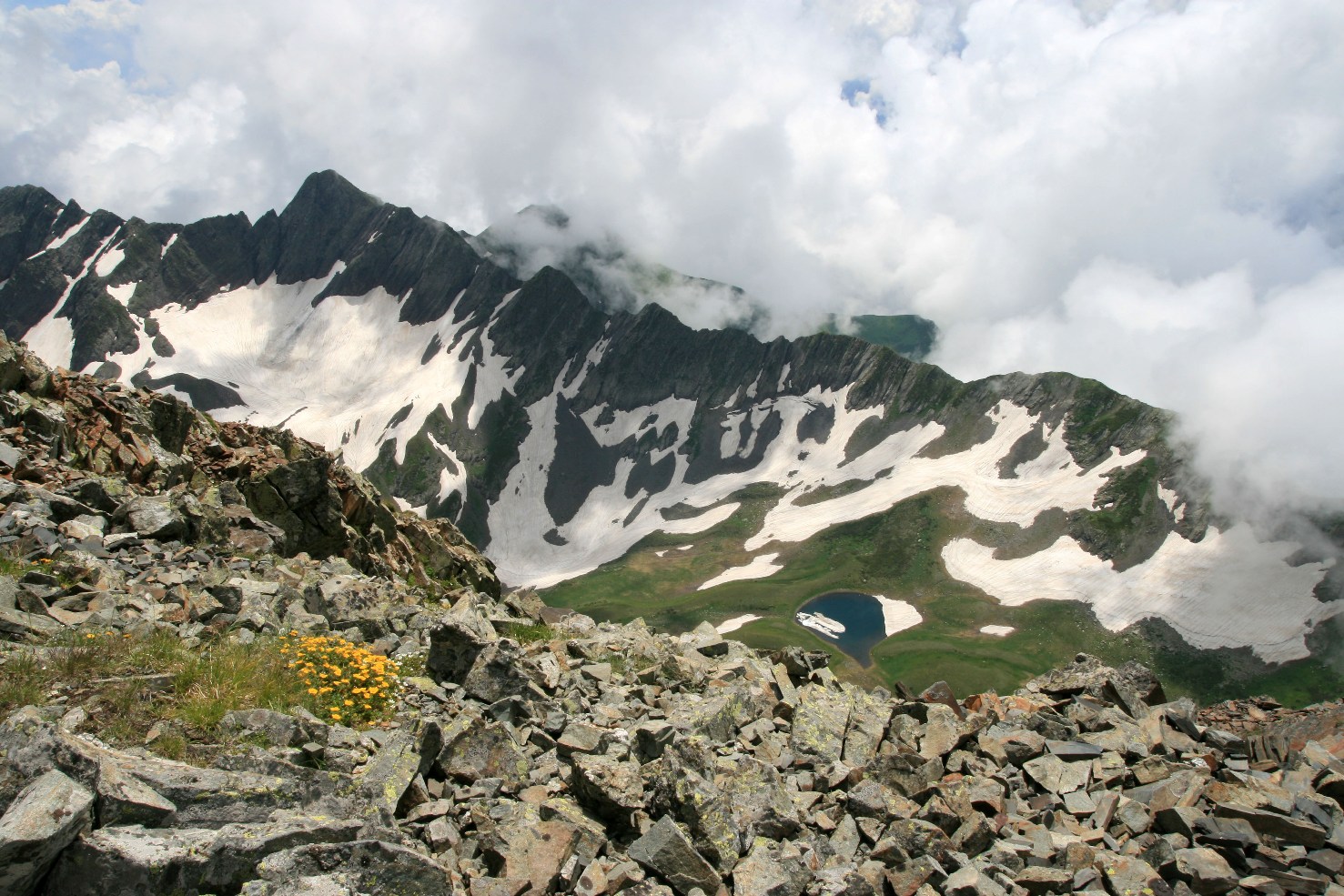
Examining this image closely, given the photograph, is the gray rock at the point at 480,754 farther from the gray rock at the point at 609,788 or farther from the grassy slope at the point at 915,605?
the grassy slope at the point at 915,605

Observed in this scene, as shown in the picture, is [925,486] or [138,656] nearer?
[138,656]

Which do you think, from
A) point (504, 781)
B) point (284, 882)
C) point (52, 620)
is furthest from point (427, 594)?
point (284, 882)

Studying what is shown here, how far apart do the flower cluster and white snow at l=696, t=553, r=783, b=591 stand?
130177 mm

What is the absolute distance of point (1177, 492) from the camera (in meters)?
139

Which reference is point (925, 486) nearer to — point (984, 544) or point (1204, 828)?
point (984, 544)

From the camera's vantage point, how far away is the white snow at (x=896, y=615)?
118 m

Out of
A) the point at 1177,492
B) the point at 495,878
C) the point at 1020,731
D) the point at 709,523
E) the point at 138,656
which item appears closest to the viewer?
the point at 495,878

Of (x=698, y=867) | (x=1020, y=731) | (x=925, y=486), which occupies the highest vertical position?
(x=925, y=486)

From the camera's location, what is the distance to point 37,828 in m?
5.33

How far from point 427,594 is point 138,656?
17.5m

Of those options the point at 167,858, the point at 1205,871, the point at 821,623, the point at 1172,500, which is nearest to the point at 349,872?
the point at 167,858

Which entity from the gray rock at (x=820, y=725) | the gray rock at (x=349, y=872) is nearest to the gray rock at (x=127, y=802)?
the gray rock at (x=349, y=872)

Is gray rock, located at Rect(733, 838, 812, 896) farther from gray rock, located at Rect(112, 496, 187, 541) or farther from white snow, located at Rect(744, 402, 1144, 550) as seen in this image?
white snow, located at Rect(744, 402, 1144, 550)

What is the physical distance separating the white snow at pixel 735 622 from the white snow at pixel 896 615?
2246 cm
